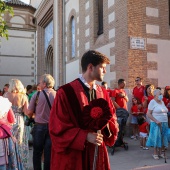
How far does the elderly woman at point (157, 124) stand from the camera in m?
6.71

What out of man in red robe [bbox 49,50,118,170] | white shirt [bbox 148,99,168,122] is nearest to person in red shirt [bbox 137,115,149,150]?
white shirt [bbox 148,99,168,122]

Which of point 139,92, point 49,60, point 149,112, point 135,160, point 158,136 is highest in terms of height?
point 49,60

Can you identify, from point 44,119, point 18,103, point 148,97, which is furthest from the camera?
point 148,97

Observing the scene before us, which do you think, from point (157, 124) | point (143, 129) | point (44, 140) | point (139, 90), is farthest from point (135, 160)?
point (139, 90)

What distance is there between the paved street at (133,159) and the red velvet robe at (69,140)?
3.49 m

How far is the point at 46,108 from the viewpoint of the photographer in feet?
15.6

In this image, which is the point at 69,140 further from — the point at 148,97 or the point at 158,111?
the point at 148,97

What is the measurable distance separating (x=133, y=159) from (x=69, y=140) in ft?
14.9

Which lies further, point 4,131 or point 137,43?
point 137,43

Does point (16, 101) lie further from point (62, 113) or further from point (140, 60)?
point (140, 60)

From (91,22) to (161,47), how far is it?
3788mm

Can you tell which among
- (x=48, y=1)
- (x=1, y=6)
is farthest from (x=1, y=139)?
(x=48, y=1)

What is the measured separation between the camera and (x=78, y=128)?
264 cm

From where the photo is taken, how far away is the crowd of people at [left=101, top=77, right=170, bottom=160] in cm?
674
